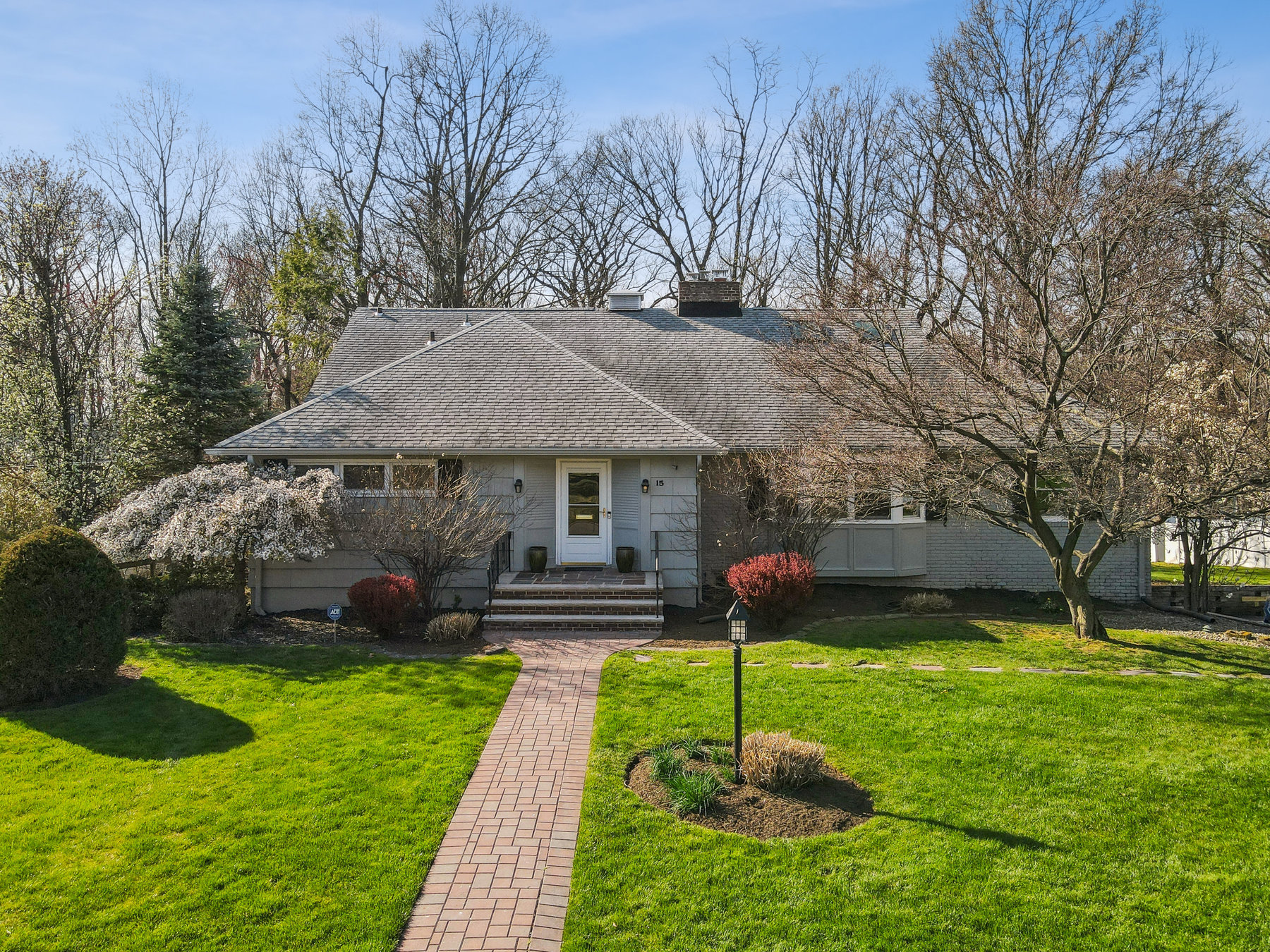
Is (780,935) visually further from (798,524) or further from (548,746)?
(798,524)

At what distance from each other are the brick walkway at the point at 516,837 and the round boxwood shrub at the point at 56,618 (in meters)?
4.83

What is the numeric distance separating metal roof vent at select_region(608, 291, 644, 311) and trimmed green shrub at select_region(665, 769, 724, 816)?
15.7m

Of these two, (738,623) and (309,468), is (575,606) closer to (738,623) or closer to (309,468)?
(309,468)

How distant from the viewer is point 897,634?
11617 mm

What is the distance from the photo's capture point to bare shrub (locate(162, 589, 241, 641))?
37.1 feet

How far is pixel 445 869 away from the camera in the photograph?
5328 mm

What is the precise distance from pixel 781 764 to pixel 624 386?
10.2 m

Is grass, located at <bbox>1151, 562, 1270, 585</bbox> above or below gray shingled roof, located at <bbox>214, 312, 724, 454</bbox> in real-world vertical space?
below

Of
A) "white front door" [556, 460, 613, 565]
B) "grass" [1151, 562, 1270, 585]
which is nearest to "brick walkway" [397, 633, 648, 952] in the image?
"white front door" [556, 460, 613, 565]

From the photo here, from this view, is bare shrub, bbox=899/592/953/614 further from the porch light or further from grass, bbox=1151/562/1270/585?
the porch light

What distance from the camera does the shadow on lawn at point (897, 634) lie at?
36.6 ft

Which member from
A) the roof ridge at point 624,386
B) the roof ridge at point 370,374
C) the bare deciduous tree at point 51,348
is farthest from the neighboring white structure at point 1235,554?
the bare deciduous tree at point 51,348

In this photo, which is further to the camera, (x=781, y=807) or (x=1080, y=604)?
(x=1080, y=604)

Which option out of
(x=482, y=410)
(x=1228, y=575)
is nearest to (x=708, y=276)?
(x=482, y=410)
